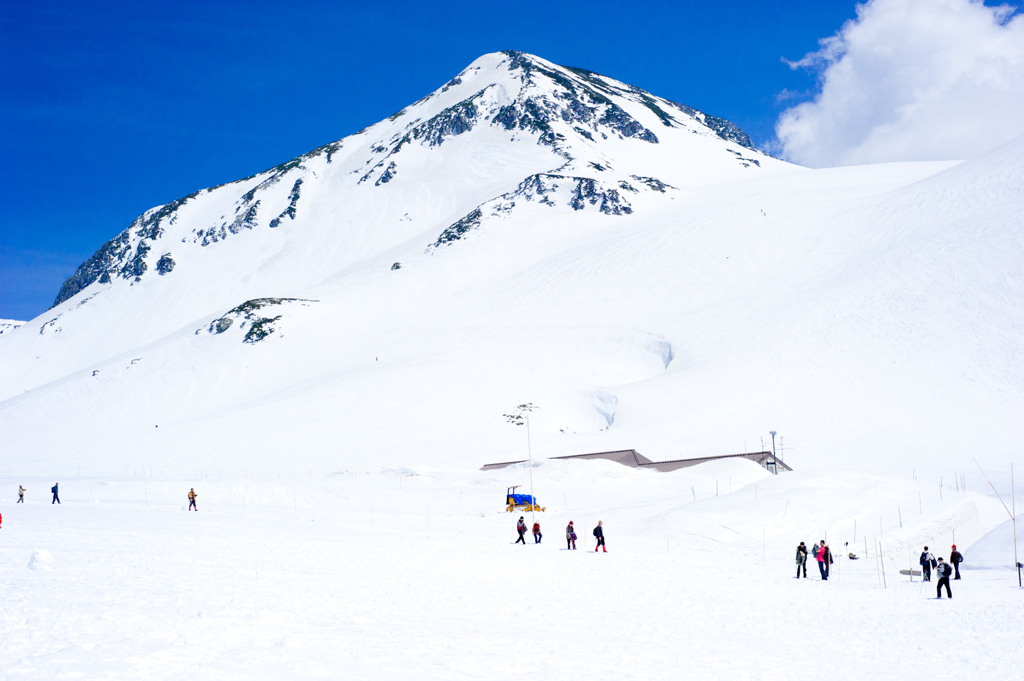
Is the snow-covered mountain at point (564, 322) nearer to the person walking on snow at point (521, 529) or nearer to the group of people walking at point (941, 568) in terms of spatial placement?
the group of people walking at point (941, 568)

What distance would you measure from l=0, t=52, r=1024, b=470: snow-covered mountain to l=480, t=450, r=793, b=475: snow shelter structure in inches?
166

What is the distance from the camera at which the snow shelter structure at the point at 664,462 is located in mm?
46219

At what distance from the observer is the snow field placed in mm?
11297

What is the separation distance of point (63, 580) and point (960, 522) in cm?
3338

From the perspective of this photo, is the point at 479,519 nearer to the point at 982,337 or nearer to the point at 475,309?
the point at 982,337

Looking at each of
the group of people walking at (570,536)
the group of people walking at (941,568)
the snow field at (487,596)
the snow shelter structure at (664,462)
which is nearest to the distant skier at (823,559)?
the snow field at (487,596)

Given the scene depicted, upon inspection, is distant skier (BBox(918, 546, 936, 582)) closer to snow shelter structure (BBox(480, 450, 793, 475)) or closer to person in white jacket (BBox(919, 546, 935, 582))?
person in white jacket (BBox(919, 546, 935, 582))

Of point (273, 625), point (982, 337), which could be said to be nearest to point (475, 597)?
point (273, 625)

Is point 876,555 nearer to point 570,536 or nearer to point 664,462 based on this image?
point 570,536

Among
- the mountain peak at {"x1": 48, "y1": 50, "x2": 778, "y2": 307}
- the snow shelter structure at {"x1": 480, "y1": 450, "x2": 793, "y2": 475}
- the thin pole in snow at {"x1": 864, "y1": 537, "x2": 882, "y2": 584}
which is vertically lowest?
the thin pole in snow at {"x1": 864, "y1": 537, "x2": 882, "y2": 584}

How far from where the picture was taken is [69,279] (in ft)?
620

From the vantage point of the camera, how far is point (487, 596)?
1673cm

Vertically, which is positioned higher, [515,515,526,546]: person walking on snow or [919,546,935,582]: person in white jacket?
[515,515,526,546]: person walking on snow

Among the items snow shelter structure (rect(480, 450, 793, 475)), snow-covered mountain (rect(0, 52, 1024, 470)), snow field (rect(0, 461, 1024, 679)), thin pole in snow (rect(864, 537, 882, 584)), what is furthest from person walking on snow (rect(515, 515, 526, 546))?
snow-covered mountain (rect(0, 52, 1024, 470))
